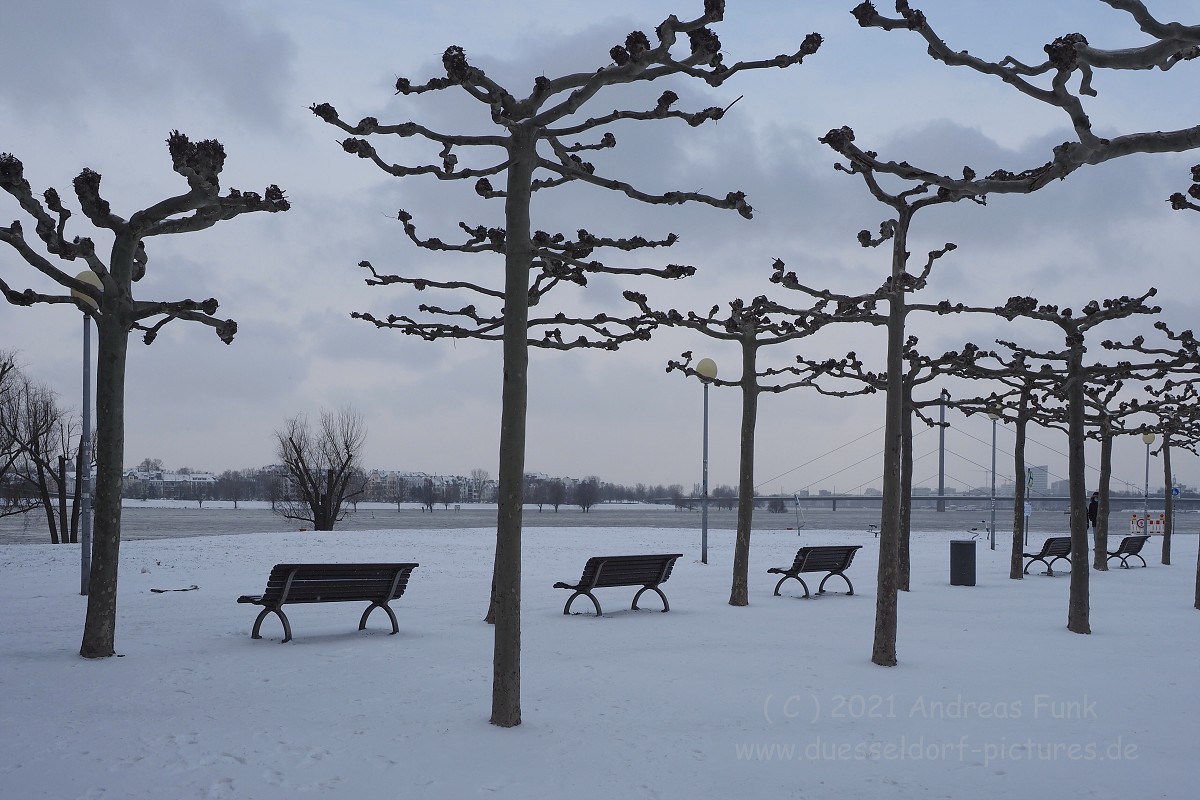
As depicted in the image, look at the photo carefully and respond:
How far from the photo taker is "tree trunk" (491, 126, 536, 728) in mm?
6672

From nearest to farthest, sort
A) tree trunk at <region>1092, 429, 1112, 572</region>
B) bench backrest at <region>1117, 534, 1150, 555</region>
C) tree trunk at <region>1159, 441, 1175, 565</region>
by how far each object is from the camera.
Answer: tree trunk at <region>1092, 429, 1112, 572</region>
bench backrest at <region>1117, 534, 1150, 555</region>
tree trunk at <region>1159, 441, 1175, 565</region>

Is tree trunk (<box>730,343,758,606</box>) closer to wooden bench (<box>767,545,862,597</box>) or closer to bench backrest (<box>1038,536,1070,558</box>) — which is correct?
wooden bench (<box>767,545,862,597</box>)

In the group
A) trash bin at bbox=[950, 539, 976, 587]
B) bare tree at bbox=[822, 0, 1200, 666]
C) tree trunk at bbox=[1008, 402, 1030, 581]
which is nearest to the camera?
bare tree at bbox=[822, 0, 1200, 666]

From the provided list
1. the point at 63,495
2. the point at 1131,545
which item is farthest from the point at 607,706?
the point at 63,495

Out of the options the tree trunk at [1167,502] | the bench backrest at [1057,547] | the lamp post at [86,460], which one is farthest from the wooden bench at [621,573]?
the tree trunk at [1167,502]

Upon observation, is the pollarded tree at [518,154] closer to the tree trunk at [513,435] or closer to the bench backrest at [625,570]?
the tree trunk at [513,435]

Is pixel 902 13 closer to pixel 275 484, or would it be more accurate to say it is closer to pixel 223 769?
→ pixel 223 769

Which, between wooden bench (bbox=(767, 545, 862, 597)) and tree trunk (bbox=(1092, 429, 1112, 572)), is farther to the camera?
tree trunk (bbox=(1092, 429, 1112, 572))

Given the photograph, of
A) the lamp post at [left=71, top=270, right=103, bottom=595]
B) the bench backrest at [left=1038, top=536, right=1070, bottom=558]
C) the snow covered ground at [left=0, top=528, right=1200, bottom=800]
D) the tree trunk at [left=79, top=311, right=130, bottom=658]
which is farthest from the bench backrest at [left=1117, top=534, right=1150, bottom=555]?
the tree trunk at [left=79, top=311, right=130, bottom=658]

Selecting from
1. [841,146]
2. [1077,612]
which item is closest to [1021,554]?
[1077,612]

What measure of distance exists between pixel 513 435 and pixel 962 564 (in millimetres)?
13528

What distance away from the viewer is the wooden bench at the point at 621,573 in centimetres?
1270

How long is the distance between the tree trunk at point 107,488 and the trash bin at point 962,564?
14.1 m

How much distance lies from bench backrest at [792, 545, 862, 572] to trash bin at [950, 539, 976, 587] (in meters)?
2.64
